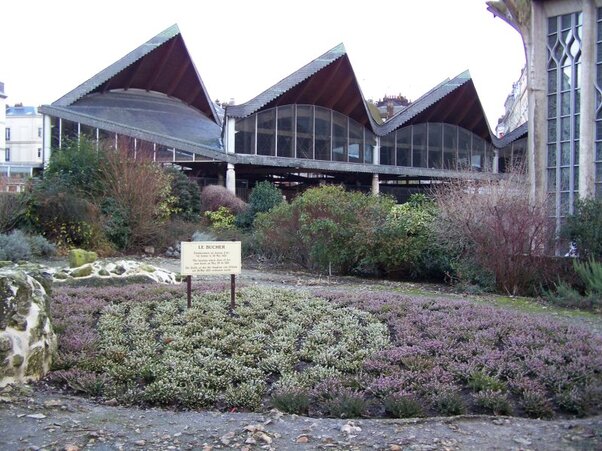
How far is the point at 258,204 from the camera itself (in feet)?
82.0

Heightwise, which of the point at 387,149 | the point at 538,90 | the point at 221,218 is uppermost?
the point at 387,149

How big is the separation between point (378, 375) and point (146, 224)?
15900 millimetres

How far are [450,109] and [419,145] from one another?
312cm

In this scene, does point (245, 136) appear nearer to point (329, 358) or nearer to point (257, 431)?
point (329, 358)

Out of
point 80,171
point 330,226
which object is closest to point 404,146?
point 80,171

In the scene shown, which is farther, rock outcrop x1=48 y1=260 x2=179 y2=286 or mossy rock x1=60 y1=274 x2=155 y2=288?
rock outcrop x1=48 y1=260 x2=179 y2=286

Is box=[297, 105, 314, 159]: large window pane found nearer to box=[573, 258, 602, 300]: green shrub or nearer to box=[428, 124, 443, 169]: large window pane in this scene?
box=[428, 124, 443, 169]: large window pane

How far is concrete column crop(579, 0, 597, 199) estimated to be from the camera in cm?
2198

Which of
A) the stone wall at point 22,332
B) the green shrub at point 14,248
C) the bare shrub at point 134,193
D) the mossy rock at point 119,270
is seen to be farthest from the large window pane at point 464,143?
the stone wall at point 22,332

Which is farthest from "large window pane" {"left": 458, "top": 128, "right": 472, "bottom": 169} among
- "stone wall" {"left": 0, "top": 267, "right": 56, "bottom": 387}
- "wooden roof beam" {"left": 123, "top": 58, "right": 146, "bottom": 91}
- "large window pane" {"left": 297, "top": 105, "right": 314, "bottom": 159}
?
"stone wall" {"left": 0, "top": 267, "right": 56, "bottom": 387}

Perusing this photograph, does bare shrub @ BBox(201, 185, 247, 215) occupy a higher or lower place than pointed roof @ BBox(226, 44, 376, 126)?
lower

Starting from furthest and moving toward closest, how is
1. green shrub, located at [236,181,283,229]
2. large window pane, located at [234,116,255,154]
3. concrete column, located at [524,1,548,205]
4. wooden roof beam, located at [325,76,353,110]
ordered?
wooden roof beam, located at [325,76,353,110], large window pane, located at [234,116,255,154], green shrub, located at [236,181,283,229], concrete column, located at [524,1,548,205]

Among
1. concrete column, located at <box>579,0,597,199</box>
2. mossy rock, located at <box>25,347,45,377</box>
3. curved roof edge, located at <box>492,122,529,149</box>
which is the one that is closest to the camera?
mossy rock, located at <box>25,347,45,377</box>

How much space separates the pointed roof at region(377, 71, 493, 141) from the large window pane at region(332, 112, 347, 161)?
2.35m
